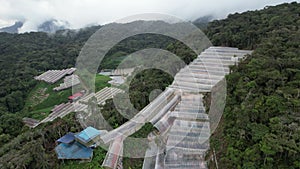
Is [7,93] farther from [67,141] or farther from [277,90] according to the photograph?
[277,90]

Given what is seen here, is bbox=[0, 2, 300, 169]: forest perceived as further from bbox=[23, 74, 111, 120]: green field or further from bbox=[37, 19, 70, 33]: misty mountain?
bbox=[37, 19, 70, 33]: misty mountain

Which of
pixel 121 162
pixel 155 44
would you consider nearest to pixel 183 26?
pixel 155 44

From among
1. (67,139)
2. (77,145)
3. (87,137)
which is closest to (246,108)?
(87,137)

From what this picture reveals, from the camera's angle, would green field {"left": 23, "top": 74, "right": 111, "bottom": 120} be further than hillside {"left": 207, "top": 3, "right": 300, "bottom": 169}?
Yes

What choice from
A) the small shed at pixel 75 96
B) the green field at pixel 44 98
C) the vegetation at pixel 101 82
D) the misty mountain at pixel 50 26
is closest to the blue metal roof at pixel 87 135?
the green field at pixel 44 98

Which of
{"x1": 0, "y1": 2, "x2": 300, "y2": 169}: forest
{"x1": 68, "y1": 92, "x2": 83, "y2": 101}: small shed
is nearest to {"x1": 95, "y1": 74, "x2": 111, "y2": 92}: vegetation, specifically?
{"x1": 68, "y1": 92, "x2": 83, "y2": 101}: small shed

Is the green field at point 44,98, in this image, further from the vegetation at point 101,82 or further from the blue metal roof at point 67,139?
the blue metal roof at point 67,139
